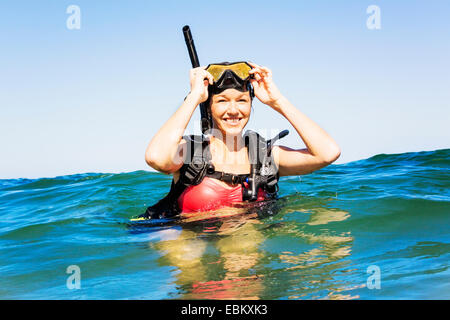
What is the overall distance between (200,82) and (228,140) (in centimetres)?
85

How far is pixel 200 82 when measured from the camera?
459 centimetres

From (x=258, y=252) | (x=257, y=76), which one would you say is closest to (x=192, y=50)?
(x=257, y=76)

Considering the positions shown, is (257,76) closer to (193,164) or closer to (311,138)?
(311,138)

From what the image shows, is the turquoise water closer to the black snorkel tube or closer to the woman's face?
the woman's face

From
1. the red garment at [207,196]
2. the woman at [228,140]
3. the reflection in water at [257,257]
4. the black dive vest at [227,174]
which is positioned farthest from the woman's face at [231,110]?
the reflection in water at [257,257]

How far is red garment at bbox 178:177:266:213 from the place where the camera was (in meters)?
4.83

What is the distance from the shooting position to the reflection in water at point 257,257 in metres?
2.85

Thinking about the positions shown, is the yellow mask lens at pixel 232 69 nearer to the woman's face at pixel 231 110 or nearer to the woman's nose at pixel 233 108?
the woman's face at pixel 231 110

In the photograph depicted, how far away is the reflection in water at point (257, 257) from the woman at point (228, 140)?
0.28m

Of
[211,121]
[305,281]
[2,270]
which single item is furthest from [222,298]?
[211,121]

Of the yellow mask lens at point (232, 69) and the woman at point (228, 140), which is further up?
the yellow mask lens at point (232, 69)

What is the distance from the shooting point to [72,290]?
3162mm
